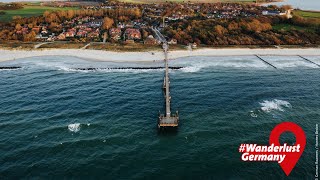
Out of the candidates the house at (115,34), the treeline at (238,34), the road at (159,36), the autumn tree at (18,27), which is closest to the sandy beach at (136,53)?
the treeline at (238,34)

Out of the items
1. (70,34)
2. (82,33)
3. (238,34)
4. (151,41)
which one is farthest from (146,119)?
(70,34)

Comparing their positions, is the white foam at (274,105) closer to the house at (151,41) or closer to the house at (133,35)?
the house at (151,41)

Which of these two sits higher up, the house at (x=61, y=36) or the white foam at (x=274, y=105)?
the house at (x=61, y=36)

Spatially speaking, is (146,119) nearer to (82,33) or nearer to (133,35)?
(133,35)

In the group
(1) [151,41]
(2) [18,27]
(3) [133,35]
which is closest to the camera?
(1) [151,41]

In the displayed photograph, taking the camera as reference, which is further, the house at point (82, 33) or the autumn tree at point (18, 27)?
the autumn tree at point (18, 27)

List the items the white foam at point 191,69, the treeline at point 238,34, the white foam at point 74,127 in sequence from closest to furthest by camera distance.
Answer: the white foam at point 74,127
the white foam at point 191,69
the treeline at point 238,34
